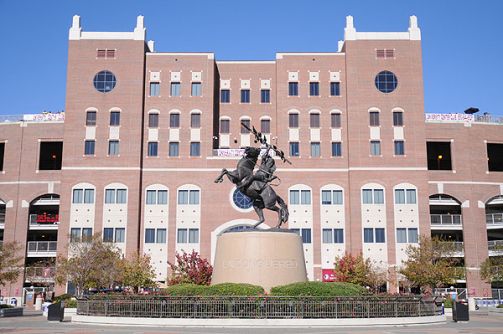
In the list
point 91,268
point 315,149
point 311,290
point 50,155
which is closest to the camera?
point 311,290

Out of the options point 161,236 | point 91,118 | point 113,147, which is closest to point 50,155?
point 91,118

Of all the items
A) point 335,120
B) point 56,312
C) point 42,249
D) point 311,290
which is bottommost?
point 56,312

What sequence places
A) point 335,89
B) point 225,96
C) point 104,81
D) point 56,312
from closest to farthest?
point 56,312
point 104,81
point 335,89
point 225,96

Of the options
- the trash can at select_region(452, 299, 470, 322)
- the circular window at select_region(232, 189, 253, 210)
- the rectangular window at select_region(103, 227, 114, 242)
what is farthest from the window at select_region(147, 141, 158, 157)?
the trash can at select_region(452, 299, 470, 322)

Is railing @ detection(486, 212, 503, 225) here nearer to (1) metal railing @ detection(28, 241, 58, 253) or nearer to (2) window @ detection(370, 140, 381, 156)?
(2) window @ detection(370, 140, 381, 156)

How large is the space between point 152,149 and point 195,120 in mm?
5339

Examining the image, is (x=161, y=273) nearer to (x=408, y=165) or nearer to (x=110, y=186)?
(x=110, y=186)

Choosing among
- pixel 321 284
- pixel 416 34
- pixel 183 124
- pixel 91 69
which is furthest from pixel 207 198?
pixel 321 284

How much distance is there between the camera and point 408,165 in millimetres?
64000

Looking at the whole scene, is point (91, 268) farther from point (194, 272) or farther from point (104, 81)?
point (104, 81)

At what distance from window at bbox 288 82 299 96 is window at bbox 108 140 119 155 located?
18.7 meters

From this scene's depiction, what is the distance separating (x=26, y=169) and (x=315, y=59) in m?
33.2

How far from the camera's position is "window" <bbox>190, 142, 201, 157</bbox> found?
213 ft

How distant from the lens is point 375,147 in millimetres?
64562
